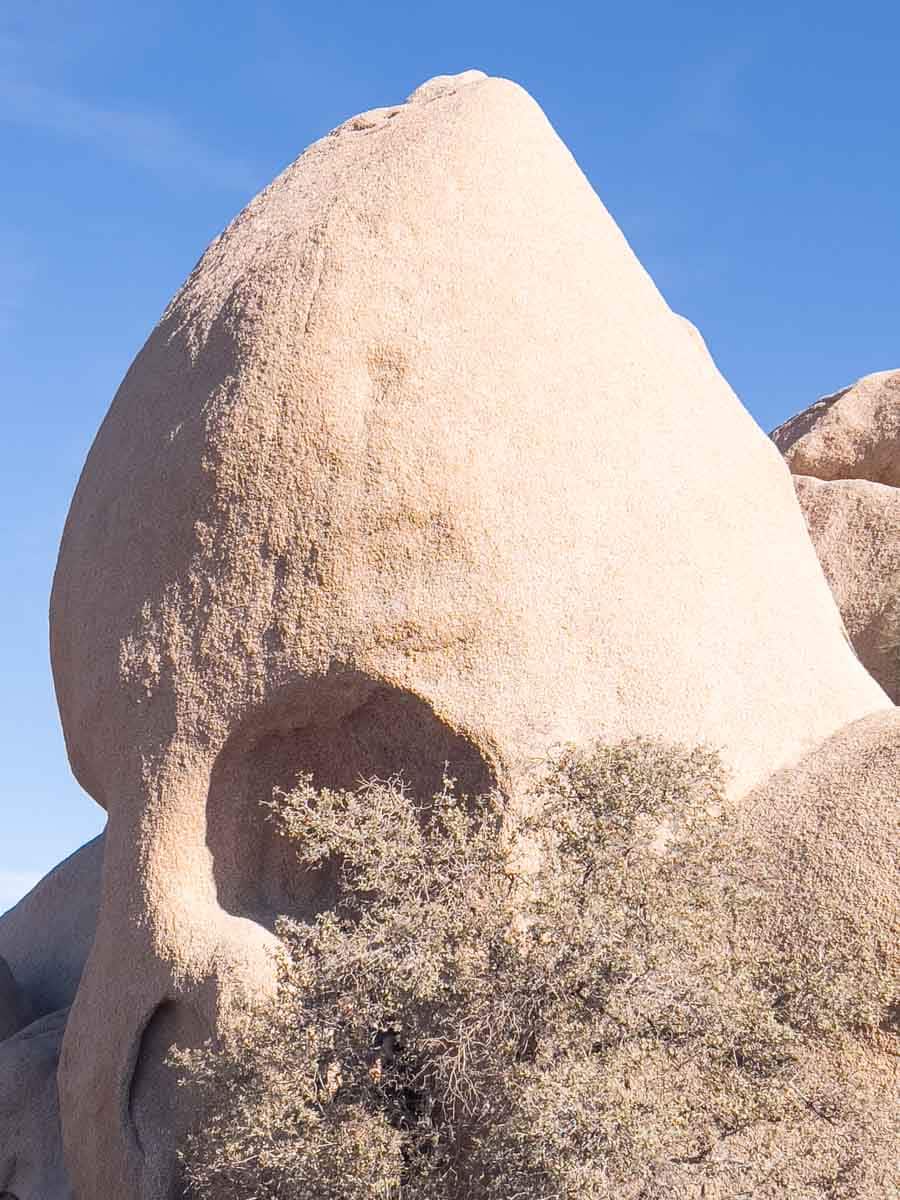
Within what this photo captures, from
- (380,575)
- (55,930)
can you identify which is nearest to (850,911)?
(380,575)

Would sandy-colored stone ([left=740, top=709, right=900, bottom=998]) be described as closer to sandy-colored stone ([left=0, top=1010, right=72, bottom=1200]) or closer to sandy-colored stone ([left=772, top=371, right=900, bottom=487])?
sandy-colored stone ([left=0, top=1010, right=72, bottom=1200])

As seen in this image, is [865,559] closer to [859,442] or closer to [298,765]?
[859,442]

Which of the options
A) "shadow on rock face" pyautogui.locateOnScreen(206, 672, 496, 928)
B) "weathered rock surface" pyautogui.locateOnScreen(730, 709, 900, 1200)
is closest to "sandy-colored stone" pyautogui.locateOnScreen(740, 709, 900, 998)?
"weathered rock surface" pyautogui.locateOnScreen(730, 709, 900, 1200)

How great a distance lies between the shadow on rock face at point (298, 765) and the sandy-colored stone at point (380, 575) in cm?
2

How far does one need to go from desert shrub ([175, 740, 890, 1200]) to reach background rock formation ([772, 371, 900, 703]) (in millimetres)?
6754

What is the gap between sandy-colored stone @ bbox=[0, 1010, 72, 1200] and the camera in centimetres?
995

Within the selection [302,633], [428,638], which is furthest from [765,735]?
[302,633]

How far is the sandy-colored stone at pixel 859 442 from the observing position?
16.3m

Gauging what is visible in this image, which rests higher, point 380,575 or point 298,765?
point 380,575

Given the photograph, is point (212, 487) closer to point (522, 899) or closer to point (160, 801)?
point (160, 801)

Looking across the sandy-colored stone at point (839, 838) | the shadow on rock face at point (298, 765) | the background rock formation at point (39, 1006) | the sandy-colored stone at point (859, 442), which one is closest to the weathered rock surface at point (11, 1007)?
the background rock formation at point (39, 1006)

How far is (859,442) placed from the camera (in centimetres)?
1644

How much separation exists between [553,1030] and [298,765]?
8.61 feet

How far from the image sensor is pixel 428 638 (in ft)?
26.6
